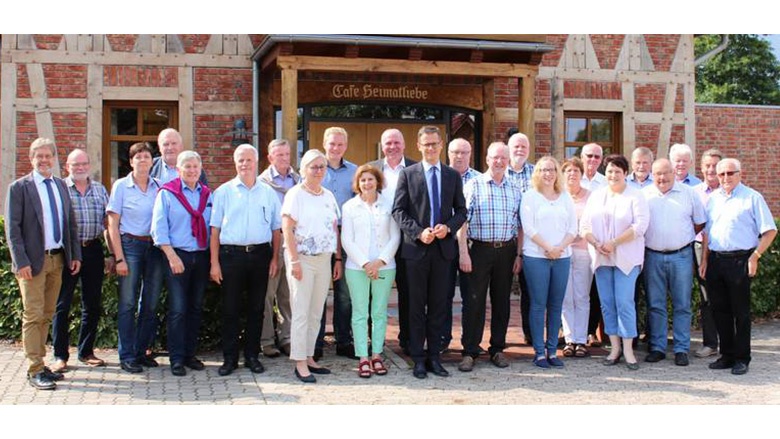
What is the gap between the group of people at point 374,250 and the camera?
589 cm

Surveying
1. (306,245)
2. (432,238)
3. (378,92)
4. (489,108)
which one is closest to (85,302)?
(306,245)

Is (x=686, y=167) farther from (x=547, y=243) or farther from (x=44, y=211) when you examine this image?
(x=44, y=211)

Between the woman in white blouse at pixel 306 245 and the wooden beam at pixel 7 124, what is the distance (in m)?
6.58

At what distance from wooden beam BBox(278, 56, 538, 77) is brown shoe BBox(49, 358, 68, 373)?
482 centimetres

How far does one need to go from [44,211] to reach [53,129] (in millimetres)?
5536

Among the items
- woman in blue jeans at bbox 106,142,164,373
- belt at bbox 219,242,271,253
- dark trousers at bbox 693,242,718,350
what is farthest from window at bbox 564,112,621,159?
woman in blue jeans at bbox 106,142,164,373

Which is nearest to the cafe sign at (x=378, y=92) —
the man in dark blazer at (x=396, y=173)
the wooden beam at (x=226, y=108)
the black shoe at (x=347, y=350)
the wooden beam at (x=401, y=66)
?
the wooden beam at (x=226, y=108)

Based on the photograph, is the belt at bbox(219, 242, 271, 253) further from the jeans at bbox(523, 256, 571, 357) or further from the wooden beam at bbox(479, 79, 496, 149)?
the wooden beam at bbox(479, 79, 496, 149)

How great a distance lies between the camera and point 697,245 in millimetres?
7031

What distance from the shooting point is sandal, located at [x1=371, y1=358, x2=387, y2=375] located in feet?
19.8

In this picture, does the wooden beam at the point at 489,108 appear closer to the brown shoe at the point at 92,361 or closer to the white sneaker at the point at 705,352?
the white sneaker at the point at 705,352

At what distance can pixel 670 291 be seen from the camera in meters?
6.68

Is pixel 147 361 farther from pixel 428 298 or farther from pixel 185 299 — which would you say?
pixel 428 298

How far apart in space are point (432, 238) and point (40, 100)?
732 centimetres
